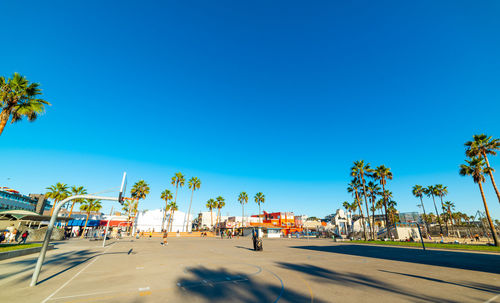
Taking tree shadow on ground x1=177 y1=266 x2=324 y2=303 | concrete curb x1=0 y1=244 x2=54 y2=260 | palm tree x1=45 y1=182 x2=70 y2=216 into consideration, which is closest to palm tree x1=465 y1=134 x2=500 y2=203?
tree shadow on ground x1=177 y1=266 x2=324 y2=303

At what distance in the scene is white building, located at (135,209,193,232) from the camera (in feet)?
240

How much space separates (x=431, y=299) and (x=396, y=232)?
53796 mm

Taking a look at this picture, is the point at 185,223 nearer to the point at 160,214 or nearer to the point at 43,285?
the point at 160,214

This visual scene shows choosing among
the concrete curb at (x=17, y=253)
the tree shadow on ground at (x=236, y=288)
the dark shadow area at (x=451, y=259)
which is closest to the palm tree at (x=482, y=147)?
the dark shadow area at (x=451, y=259)

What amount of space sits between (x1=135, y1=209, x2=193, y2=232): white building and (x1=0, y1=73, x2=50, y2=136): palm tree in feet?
209

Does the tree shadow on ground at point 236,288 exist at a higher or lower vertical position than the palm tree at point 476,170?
lower

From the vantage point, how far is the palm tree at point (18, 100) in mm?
15562

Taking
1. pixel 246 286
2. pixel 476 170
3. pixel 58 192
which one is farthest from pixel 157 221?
pixel 476 170

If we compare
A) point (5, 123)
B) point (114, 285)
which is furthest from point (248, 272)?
point (5, 123)

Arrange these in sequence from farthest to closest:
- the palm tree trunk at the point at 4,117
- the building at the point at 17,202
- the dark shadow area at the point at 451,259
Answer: the building at the point at 17,202 < the palm tree trunk at the point at 4,117 < the dark shadow area at the point at 451,259

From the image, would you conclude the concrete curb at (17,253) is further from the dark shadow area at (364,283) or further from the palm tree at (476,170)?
the palm tree at (476,170)

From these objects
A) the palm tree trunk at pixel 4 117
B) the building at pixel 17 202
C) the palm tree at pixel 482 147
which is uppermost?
the palm tree at pixel 482 147

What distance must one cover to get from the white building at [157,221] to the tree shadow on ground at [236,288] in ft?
238

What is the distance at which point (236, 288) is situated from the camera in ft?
24.7
